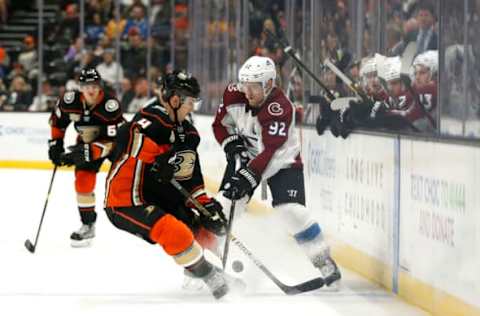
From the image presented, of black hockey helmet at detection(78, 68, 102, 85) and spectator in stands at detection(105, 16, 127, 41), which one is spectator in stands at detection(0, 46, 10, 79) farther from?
black hockey helmet at detection(78, 68, 102, 85)

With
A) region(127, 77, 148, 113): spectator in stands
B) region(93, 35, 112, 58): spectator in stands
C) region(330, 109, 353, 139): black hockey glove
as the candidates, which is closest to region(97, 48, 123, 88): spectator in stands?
region(93, 35, 112, 58): spectator in stands

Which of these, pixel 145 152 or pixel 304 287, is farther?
pixel 304 287

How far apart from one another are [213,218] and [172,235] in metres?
0.58

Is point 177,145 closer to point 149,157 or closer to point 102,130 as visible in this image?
point 149,157

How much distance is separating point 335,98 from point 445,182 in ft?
7.31

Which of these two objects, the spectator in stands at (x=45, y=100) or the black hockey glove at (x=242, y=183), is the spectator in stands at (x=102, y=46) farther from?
the black hockey glove at (x=242, y=183)

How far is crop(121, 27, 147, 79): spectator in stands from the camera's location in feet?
46.8

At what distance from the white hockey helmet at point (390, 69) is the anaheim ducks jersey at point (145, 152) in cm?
109

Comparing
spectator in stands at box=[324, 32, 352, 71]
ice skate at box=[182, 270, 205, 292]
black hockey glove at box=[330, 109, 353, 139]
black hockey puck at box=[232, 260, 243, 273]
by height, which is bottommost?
ice skate at box=[182, 270, 205, 292]

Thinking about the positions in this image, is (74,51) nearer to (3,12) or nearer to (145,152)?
(3,12)

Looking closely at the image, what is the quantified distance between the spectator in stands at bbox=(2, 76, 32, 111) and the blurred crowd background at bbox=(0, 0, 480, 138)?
13 mm

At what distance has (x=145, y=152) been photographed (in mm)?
4641

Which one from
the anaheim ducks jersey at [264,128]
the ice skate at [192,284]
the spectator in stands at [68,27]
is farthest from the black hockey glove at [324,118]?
the spectator in stands at [68,27]

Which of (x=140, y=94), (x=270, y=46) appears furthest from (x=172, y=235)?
(x=140, y=94)
